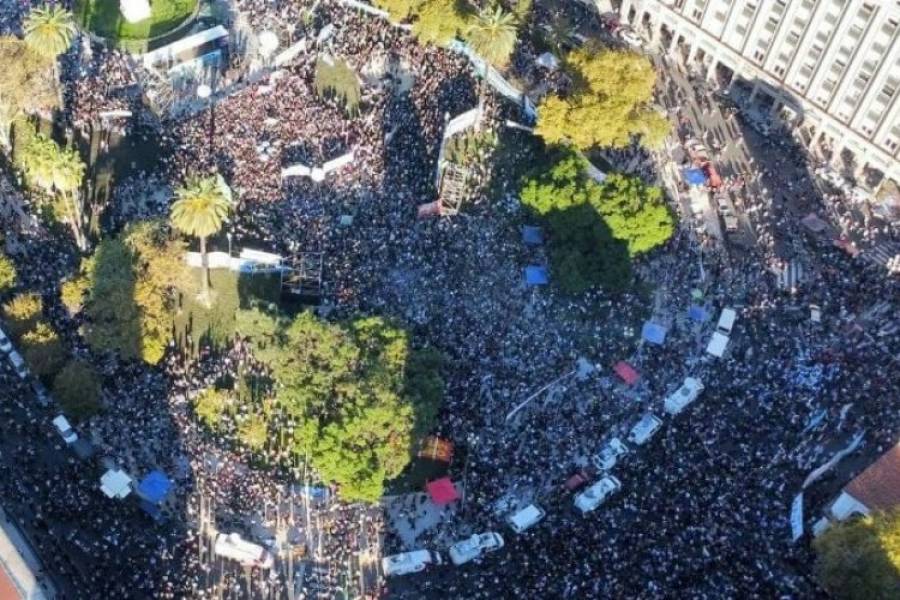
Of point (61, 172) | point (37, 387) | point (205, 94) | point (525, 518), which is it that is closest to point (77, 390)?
point (37, 387)

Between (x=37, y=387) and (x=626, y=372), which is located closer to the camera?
(x=37, y=387)

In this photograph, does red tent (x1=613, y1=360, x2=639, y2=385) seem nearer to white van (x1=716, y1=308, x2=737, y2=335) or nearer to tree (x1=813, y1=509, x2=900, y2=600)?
white van (x1=716, y1=308, x2=737, y2=335)

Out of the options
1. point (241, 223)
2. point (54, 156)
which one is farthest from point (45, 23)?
point (241, 223)

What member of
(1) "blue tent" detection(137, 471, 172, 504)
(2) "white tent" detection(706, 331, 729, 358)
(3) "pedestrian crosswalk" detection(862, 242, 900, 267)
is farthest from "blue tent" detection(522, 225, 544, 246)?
(1) "blue tent" detection(137, 471, 172, 504)

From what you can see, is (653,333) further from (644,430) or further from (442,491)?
(442,491)

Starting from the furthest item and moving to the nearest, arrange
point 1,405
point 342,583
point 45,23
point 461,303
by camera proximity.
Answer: point 45,23
point 461,303
point 1,405
point 342,583

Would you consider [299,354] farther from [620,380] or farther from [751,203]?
[751,203]
